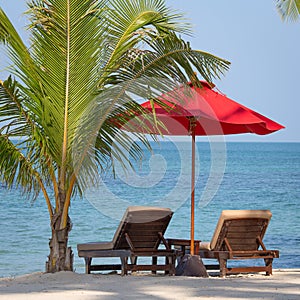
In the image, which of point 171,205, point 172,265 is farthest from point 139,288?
point 171,205

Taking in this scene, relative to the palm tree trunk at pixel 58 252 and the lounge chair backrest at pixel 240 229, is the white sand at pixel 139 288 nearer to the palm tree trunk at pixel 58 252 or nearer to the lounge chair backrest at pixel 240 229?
the palm tree trunk at pixel 58 252

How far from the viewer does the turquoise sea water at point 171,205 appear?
16.5m

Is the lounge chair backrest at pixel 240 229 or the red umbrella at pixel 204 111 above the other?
the red umbrella at pixel 204 111

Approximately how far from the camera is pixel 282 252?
50.3ft

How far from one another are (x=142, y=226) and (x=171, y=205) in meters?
33.6

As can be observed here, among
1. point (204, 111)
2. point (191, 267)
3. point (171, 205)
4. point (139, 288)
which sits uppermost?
point (171, 205)

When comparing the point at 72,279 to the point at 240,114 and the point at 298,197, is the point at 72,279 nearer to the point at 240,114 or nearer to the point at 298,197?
the point at 240,114

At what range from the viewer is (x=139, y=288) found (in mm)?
6543

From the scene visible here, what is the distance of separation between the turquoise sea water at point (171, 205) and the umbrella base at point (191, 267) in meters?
1.21

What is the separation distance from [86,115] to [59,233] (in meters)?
1.21

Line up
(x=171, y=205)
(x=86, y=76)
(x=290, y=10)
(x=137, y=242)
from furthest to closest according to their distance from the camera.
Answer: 1. (x=171, y=205)
2. (x=290, y=10)
3. (x=137, y=242)
4. (x=86, y=76)

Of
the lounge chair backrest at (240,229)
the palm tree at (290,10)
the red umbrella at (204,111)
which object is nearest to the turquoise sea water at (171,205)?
the red umbrella at (204,111)

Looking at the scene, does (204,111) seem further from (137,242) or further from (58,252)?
(58,252)

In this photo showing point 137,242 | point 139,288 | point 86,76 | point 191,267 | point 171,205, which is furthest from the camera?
point 171,205
